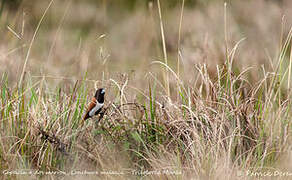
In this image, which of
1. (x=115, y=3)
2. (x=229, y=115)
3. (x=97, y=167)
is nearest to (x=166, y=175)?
(x=97, y=167)

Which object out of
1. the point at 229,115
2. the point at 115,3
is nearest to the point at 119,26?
the point at 115,3

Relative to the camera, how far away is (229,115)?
2.74 metres

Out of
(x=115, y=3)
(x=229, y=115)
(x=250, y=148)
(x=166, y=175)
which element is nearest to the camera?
(x=166, y=175)

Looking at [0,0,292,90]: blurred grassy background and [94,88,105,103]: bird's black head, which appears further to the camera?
[0,0,292,90]: blurred grassy background

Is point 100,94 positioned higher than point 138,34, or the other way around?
point 138,34

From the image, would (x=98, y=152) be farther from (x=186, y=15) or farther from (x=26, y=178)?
(x=186, y=15)

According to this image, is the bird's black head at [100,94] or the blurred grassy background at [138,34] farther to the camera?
the blurred grassy background at [138,34]

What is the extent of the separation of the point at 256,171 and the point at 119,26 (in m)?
6.20

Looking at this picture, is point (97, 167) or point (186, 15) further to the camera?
point (186, 15)

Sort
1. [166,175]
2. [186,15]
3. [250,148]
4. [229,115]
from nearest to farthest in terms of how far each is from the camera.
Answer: [166,175]
[250,148]
[229,115]
[186,15]

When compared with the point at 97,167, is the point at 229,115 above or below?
above

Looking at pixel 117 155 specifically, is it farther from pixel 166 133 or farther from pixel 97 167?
pixel 166 133

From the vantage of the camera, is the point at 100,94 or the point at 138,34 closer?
the point at 100,94

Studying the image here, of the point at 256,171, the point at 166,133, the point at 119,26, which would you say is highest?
the point at 119,26
